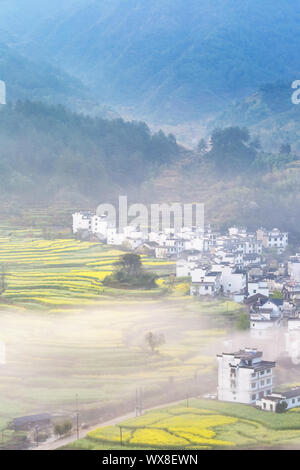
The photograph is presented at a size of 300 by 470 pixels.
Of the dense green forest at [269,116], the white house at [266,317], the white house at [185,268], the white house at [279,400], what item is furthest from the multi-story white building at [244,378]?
the dense green forest at [269,116]

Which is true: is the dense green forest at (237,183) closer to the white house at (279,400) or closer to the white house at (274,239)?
the white house at (274,239)

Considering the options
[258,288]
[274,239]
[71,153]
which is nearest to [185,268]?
[258,288]

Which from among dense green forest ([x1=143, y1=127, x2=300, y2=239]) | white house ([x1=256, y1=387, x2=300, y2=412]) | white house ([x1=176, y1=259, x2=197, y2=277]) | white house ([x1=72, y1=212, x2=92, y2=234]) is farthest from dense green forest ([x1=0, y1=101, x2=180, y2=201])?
white house ([x1=256, y1=387, x2=300, y2=412])

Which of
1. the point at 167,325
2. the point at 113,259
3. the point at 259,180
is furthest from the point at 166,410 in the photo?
the point at 259,180

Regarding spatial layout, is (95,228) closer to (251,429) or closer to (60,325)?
(60,325)

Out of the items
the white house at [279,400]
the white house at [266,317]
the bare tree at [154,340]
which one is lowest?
the white house at [279,400]

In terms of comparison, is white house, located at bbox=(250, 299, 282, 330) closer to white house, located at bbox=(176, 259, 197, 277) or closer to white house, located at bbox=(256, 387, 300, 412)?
white house, located at bbox=(176, 259, 197, 277)
